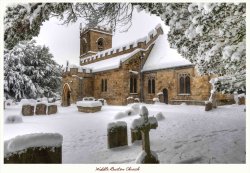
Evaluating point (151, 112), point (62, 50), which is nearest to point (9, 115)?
point (62, 50)

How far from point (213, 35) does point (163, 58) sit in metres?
6.17

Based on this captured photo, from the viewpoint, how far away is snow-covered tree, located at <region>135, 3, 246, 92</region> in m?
3.40

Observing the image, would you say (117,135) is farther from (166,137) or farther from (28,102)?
(28,102)

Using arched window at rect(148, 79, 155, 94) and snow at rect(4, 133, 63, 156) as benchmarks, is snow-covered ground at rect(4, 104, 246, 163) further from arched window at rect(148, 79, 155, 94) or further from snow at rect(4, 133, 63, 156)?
arched window at rect(148, 79, 155, 94)

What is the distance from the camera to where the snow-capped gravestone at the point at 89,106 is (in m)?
6.73

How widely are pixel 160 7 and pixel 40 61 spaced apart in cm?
375

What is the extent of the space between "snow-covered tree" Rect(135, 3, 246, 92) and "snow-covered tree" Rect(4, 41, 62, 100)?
127 inches

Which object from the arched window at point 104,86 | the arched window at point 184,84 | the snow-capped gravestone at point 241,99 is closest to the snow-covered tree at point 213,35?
the snow-capped gravestone at point 241,99

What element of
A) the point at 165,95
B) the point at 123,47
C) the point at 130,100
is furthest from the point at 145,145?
the point at 165,95

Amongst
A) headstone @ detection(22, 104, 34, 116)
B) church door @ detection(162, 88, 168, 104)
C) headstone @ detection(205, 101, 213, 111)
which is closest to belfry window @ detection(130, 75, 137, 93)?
church door @ detection(162, 88, 168, 104)

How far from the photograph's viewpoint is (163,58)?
10.0m

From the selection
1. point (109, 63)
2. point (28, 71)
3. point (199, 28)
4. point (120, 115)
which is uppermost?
point (109, 63)

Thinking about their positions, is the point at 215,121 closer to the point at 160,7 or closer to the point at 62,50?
the point at 160,7
